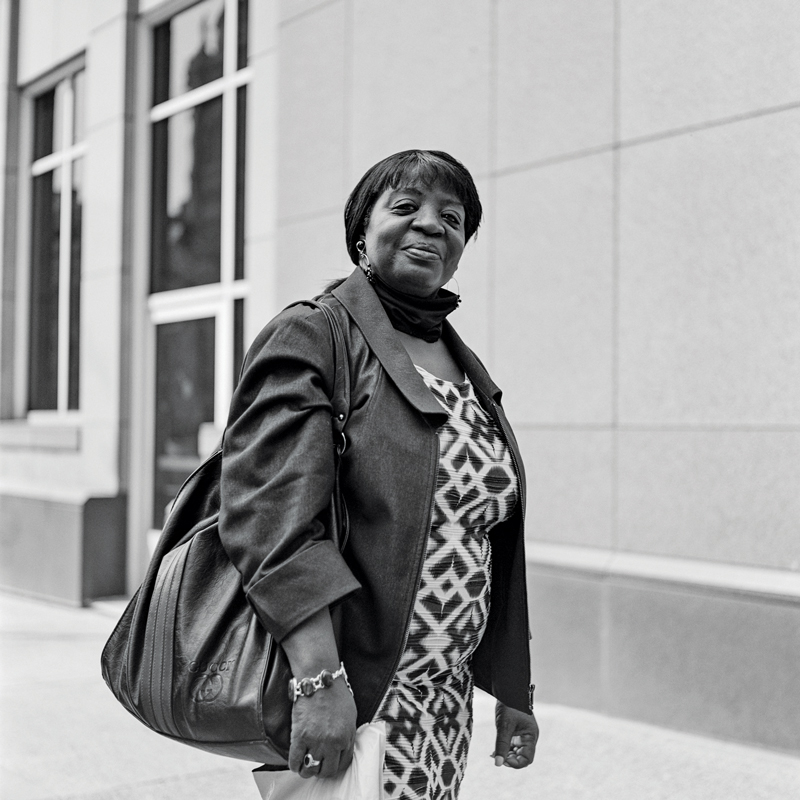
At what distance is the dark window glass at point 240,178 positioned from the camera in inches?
370

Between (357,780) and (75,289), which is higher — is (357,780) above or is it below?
below

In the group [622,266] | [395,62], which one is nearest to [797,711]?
[622,266]

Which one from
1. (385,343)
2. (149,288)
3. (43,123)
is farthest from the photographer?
(43,123)

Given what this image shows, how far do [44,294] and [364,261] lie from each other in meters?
10.7

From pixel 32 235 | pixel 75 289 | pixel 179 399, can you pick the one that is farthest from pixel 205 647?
pixel 32 235

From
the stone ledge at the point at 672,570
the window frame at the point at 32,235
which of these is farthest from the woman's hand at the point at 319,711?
the window frame at the point at 32,235

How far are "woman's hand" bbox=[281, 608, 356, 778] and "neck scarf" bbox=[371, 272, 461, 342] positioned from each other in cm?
66

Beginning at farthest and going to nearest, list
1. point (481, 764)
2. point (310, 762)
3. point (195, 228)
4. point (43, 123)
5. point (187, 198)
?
point (43, 123) → point (187, 198) → point (195, 228) → point (481, 764) → point (310, 762)

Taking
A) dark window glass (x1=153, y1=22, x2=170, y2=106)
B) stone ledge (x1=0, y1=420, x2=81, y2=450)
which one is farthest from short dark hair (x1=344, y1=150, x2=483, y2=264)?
stone ledge (x1=0, y1=420, x2=81, y2=450)

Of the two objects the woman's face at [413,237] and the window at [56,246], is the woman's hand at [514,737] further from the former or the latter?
the window at [56,246]

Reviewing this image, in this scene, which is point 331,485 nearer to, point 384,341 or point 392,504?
point 392,504

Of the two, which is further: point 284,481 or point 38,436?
point 38,436

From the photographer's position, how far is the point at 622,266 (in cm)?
575

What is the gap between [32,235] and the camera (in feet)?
41.4
